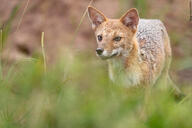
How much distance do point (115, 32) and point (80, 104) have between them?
3189 millimetres

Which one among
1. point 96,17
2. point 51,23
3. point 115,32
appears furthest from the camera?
point 51,23

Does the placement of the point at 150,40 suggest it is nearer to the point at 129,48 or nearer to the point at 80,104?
the point at 129,48

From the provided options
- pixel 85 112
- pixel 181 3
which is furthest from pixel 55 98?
pixel 181 3

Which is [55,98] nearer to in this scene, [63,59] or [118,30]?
[63,59]

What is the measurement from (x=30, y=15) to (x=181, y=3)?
9.71ft

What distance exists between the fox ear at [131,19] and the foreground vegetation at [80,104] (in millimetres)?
2626

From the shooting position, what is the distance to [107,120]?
68.9 inches

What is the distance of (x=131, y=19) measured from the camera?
515 cm

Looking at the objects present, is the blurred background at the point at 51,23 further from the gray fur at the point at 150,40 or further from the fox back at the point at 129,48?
the fox back at the point at 129,48

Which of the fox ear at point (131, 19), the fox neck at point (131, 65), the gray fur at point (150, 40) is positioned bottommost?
the fox neck at point (131, 65)

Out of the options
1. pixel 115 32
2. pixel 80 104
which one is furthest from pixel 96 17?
pixel 80 104

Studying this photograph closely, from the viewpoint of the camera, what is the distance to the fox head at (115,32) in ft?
16.0

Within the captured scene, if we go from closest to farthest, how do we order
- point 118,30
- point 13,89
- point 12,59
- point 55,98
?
point 55,98, point 13,89, point 118,30, point 12,59

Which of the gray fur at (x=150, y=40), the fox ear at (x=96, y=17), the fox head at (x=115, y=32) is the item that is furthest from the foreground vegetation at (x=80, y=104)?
the gray fur at (x=150, y=40)
